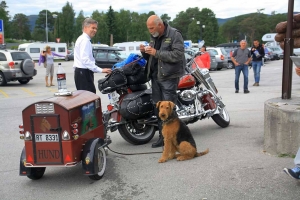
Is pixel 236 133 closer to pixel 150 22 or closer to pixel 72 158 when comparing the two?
pixel 150 22

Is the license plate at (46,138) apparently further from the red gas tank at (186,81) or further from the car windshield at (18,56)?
the car windshield at (18,56)

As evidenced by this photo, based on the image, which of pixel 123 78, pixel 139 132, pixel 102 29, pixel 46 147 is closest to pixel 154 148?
pixel 139 132

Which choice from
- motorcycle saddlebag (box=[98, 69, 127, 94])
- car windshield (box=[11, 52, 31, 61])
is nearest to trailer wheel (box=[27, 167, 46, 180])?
motorcycle saddlebag (box=[98, 69, 127, 94])

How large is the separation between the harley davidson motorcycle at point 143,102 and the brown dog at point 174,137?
86 centimetres

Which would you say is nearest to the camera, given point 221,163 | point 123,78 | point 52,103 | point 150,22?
point 52,103

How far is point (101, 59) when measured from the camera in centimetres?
2570

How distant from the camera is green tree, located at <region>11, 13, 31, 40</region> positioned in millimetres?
116150

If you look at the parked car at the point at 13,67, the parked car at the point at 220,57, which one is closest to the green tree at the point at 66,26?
the parked car at the point at 220,57

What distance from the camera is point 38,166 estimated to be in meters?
4.72

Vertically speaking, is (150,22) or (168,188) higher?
(150,22)

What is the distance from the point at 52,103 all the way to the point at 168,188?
1668 mm

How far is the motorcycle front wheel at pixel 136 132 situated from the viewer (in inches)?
254

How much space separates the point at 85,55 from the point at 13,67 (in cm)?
1280

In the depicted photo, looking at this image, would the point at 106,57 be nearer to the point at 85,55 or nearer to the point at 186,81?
the point at 186,81
